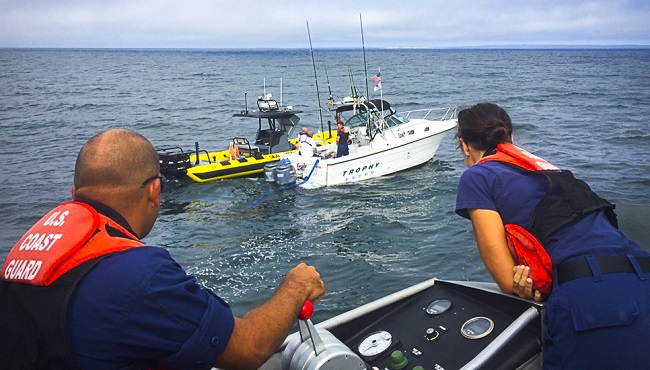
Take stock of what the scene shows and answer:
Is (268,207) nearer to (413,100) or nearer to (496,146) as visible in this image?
(496,146)

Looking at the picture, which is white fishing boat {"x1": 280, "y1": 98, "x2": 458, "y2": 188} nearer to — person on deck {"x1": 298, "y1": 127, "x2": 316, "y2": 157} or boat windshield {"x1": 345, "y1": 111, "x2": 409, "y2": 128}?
boat windshield {"x1": 345, "y1": 111, "x2": 409, "y2": 128}

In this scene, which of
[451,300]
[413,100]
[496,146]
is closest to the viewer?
[496,146]

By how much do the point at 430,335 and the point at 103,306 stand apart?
178 centimetres

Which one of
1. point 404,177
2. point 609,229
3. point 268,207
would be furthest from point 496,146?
point 404,177

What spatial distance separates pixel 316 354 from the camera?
2.35 m

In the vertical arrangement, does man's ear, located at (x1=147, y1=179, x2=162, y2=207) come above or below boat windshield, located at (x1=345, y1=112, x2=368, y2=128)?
above

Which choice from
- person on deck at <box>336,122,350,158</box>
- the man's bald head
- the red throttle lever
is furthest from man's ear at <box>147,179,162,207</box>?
person on deck at <box>336,122,350,158</box>

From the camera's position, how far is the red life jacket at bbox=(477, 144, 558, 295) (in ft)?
8.16

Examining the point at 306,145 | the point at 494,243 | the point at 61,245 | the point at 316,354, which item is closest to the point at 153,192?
the point at 61,245

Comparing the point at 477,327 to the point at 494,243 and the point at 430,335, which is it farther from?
the point at 494,243

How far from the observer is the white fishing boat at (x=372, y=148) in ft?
54.6

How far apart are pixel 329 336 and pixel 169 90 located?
66.0 m

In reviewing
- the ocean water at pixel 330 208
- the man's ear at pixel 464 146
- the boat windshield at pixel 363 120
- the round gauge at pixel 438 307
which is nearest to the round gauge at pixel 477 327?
the round gauge at pixel 438 307

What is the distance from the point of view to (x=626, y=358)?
2148 mm
